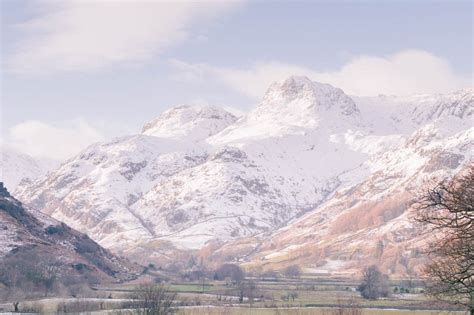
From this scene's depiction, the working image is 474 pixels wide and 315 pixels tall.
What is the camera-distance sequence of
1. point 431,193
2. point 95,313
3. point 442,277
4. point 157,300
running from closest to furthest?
1. point 431,193
2. point 442,277
3. point 157,300
4. point 95,313

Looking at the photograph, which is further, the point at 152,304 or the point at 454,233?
the point at 152,304

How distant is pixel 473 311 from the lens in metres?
45.9

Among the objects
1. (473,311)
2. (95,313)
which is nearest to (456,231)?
(473,311)

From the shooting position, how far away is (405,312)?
546 feet

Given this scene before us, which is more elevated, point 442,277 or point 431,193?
point 431,193

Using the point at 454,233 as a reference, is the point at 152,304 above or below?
above

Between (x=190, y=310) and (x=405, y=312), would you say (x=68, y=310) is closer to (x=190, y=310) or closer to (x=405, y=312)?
(x=190, y=310)

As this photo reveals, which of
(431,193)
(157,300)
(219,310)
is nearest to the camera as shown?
(431,193)

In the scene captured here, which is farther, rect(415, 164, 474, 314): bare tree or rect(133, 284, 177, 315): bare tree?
rect(133, 284, 177, 315): bare tree

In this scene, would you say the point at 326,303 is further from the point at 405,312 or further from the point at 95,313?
the point at 95,313

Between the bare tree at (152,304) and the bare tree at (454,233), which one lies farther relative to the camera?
the bare tree at (152,304)

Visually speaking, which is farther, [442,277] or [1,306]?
[1,306]

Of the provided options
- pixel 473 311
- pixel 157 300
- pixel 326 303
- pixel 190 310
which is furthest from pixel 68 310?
pixel 473 311

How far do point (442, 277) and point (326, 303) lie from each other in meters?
153
